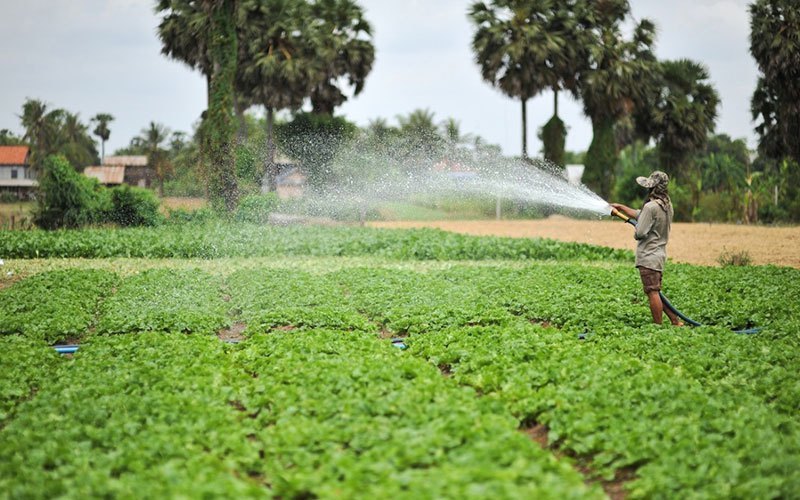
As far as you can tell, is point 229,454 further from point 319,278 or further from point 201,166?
point 201,166

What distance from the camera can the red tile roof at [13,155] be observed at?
6931cm

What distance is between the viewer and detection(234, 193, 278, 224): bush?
3016cm

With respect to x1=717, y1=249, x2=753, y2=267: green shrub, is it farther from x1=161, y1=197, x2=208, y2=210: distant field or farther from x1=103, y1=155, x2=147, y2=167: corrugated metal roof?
x1=103, y1=155, x2=147, y2=167: corrugated metal roof

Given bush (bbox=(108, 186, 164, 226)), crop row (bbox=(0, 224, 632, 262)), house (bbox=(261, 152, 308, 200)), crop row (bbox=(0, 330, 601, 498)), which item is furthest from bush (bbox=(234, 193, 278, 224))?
crop row (bbox=(0, 330, 601, 498))

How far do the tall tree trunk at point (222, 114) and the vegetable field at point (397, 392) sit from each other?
1692cm

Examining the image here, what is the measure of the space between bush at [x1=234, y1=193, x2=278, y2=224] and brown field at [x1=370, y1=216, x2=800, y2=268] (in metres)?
7.68

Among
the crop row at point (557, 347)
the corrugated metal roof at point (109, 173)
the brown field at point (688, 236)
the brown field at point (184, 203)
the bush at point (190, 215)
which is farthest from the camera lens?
the corrugated metal roof at point (109, 173)

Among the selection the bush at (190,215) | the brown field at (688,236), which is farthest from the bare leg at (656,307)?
the bush at (190,215)

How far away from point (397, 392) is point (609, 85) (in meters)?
38.0

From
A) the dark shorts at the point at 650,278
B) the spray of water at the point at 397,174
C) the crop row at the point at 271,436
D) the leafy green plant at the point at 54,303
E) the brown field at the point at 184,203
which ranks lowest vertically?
the crop row at the point at 271,436

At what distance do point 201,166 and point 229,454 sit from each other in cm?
2849

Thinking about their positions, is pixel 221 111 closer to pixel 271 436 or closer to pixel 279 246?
pixel 279 246

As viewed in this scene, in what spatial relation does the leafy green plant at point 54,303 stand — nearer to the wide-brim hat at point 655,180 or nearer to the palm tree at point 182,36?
the wide-brim hat at point 655,180

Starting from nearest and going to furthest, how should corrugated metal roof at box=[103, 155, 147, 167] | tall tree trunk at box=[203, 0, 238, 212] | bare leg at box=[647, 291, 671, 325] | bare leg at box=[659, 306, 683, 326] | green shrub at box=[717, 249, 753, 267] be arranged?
bare leg at box=[647, 291, 671, 325], bare leg at box=[659, 306, 683, 326], green shrub at box=[717, 249, 753, 267], tall tree trunk at box=[203, 0, 238, 212], corrugated metal roof at box=[103, 155, 147, 167]
